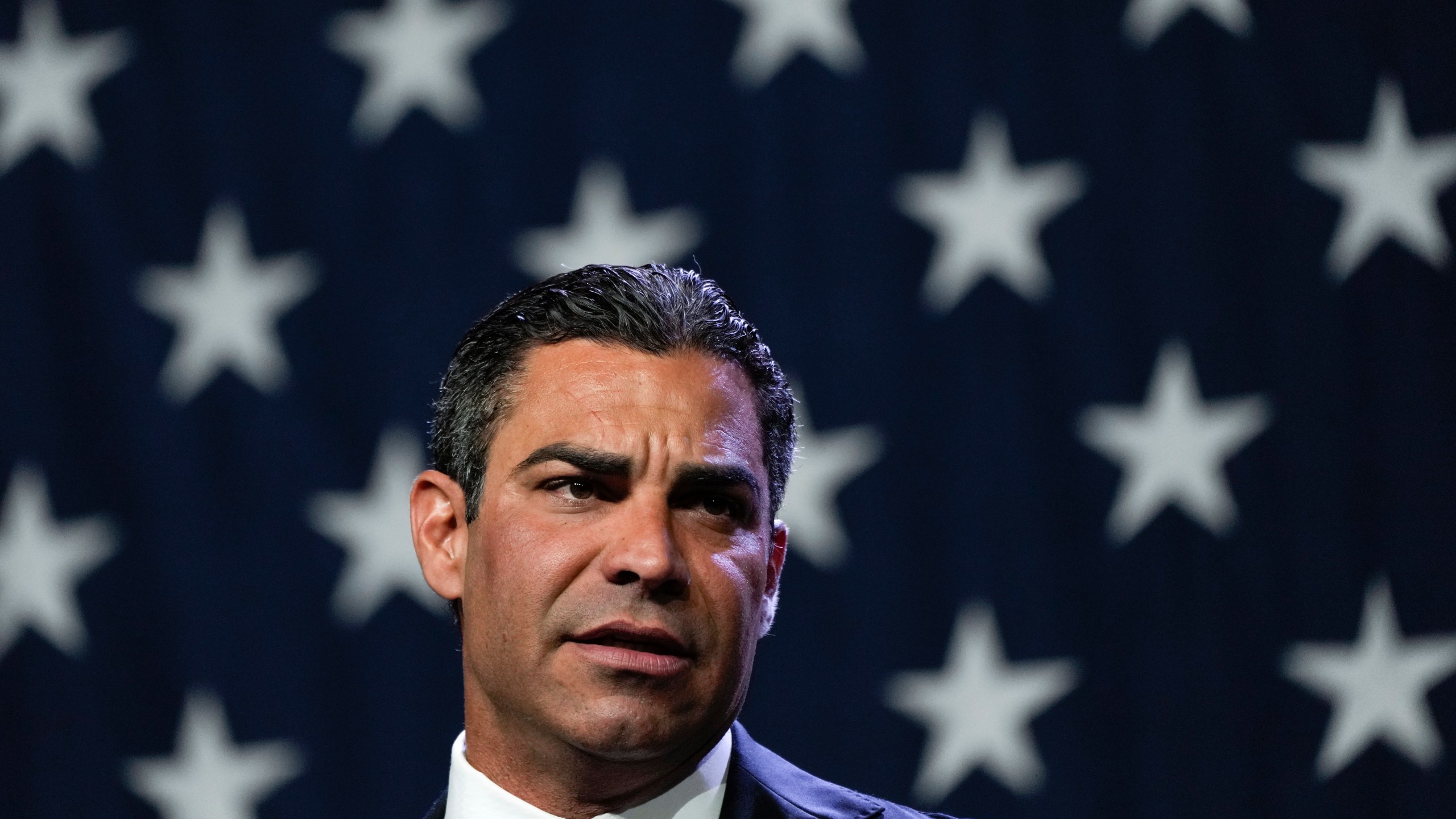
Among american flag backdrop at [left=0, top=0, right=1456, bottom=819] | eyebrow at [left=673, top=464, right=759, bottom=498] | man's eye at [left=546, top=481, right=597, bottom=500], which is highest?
american flag backdrop at [left=0, top=0, right=1456, bottom=819]

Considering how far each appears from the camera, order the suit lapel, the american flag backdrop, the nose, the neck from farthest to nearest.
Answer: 1. the american flag backdrop
2. the suit lapel
3. the neck
4. the nose

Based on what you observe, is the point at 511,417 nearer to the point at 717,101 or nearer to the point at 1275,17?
the point at 717,101

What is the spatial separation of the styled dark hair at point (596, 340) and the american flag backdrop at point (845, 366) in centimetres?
98

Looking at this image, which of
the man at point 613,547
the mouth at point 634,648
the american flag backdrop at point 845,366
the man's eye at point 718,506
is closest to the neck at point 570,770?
the man at point 613,547

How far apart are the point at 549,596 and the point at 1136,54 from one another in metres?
1.89

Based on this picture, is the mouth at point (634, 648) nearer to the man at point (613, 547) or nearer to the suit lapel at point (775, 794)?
the man at point (613, 547)

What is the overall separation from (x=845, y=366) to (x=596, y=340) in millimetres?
1135

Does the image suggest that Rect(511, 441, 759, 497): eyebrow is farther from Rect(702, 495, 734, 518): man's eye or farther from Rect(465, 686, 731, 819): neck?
Rect(465, 686, 731, 819): neck

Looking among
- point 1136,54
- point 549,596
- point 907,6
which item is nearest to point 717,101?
point 907,6

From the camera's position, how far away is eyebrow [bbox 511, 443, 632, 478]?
1.64m

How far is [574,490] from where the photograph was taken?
1.67 meters

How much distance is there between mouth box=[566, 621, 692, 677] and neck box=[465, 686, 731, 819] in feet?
0.43

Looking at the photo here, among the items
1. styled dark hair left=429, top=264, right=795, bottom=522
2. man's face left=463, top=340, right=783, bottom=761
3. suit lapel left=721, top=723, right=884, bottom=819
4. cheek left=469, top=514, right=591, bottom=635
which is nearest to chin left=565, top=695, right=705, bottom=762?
man's face left=463, top=340, right=783, bottom=761

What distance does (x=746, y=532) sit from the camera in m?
1.70
